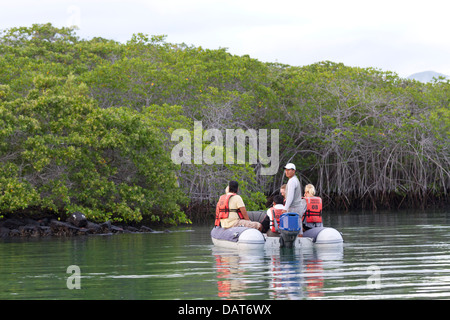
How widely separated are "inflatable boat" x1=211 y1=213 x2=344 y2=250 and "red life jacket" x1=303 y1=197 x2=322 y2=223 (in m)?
0.21

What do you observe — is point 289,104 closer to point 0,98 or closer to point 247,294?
point 0,98

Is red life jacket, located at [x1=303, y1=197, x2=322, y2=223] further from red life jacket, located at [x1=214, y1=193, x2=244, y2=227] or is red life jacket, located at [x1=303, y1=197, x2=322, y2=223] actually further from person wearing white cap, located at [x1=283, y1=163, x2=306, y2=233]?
red life jacket, located at [x1=214, y1=193, x2=244, y2=227]

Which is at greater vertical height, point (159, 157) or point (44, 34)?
point (44, 34)

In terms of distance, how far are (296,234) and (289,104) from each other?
62.0 feet

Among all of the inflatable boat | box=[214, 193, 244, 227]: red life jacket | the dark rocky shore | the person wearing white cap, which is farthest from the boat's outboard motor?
the dark rocky shore

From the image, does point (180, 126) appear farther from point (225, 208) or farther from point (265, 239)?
point (265, 239)

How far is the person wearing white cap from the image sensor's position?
12688mm

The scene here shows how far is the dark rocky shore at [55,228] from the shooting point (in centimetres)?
1917

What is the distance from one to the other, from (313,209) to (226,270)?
3.46m

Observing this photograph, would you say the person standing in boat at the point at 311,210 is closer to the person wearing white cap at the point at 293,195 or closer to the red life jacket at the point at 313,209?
the red life jacket at the point at 313,209

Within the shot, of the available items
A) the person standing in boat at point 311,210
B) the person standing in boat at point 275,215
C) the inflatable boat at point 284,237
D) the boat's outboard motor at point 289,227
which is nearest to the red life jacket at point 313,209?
the person standing in boat at point 311,210
